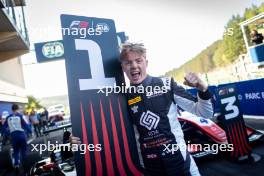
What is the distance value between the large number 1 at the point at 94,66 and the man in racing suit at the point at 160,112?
254 mm

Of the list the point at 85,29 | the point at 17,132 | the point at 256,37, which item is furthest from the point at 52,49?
the point at 85,29

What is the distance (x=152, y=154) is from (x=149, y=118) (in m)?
0.25

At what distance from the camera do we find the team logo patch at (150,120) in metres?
2.11

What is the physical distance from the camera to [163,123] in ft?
6.92

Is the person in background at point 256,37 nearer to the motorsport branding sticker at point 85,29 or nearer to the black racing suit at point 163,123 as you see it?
the motorsport branding sticker at point 85,29

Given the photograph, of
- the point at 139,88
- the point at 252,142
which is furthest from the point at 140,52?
the point at 252,142

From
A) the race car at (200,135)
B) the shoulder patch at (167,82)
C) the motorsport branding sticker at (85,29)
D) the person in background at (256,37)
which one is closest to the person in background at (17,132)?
the race car at (200,135)

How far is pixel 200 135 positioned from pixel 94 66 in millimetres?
3531

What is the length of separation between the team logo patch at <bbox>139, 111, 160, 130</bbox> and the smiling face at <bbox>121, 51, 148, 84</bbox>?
253 millimetres

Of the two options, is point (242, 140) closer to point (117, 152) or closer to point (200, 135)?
point (200, 135)

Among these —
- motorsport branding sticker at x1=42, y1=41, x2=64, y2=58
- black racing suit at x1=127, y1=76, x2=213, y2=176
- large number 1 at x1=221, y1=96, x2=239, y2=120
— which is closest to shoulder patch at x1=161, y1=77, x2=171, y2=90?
black racing suit at x1=127, y1=76, x2=213, y2=176

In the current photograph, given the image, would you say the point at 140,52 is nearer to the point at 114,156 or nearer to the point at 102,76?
the point at 102,76

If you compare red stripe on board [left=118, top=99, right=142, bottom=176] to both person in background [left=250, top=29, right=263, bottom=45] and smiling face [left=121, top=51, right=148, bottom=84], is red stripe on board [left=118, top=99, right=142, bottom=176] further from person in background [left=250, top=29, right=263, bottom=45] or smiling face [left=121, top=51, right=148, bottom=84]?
person in background [left=250, top=29, right=263, bottom=45]

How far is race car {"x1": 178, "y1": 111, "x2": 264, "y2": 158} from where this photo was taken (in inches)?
210
